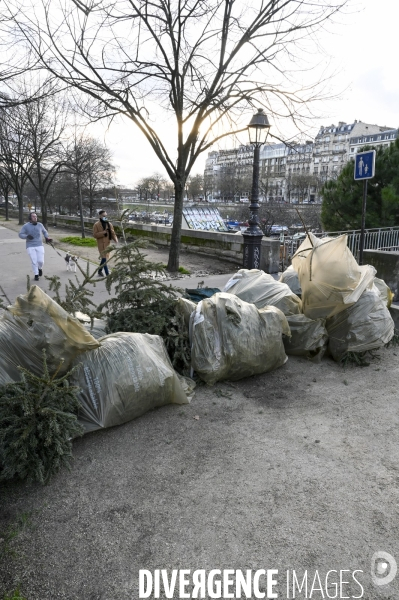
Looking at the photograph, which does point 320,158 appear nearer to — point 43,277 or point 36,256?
point 43,277

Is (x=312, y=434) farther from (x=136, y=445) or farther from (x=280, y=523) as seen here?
(x=136, y=445)

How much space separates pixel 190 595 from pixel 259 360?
8.54 ft

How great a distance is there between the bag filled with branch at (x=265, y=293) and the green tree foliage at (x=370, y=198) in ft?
28.7

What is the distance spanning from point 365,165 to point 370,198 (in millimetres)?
7412

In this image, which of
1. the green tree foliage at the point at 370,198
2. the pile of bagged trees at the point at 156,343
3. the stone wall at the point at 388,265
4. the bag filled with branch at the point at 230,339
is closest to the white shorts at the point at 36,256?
the pile of bagged trees at the point at 156,343

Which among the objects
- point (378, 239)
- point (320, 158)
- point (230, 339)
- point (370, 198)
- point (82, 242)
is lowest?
point (230, 339)

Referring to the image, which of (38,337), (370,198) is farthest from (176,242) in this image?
(38,337)

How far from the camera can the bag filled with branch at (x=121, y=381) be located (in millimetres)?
3305

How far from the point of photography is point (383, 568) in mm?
2230

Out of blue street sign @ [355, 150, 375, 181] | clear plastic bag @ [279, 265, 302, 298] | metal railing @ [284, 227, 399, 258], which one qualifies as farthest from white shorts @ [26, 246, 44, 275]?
blue street sign @ [355, 150, 375, 181]

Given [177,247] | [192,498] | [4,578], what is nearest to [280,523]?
[192,498]

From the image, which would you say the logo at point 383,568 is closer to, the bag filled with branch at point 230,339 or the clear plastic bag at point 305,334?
the bag filled with branch at point 230,339

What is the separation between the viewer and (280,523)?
2.52 meters

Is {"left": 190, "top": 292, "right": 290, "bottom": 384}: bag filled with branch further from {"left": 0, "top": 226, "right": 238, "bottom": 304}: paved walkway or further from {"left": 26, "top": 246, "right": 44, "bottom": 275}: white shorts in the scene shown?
{"left": 26, "top": 246, "right": 44, "bottom": 275}: white shorts
